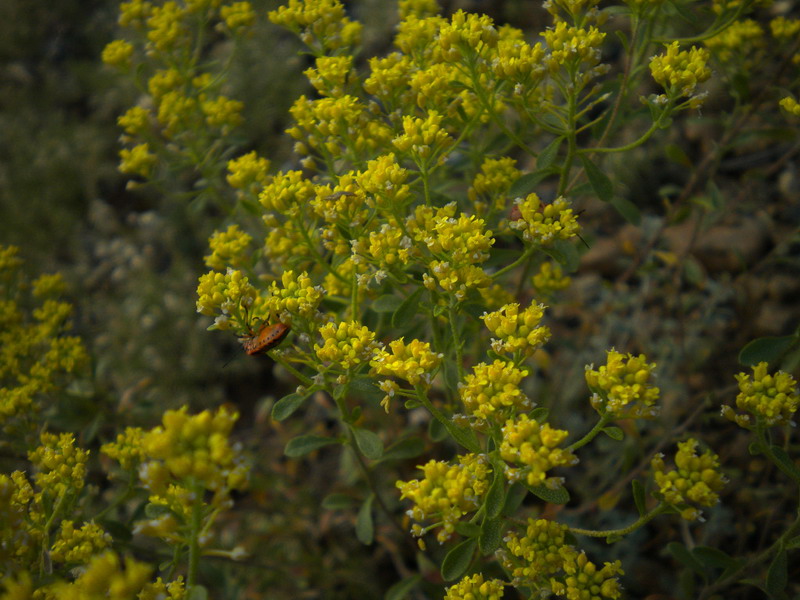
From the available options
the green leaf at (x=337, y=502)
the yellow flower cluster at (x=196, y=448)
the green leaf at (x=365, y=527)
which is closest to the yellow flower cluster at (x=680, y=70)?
the yellow flower cluster at (x=196, y=448)

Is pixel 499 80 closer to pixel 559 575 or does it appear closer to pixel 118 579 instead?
pixel 559 575

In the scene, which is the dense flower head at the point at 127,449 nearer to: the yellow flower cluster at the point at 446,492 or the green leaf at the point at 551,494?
the yellow flower cluster at the point at 446,492

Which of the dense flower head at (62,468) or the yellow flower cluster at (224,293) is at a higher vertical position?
the yellow flower cluster at (224,293)

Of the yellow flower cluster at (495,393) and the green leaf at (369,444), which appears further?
the green leaf at (369,444)

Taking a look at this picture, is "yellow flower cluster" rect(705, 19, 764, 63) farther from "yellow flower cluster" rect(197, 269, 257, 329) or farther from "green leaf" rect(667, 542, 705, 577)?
"yellow flower cluster" rect(197, 269, 257, 329)

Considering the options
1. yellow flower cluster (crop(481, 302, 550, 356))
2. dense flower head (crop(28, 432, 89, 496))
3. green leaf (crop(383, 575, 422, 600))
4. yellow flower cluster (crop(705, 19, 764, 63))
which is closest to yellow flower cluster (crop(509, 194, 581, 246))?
yellow flower cluster (crop(481, 302, 550, 356))

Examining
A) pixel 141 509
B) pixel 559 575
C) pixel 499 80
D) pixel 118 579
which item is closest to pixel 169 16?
pixel 499 80
